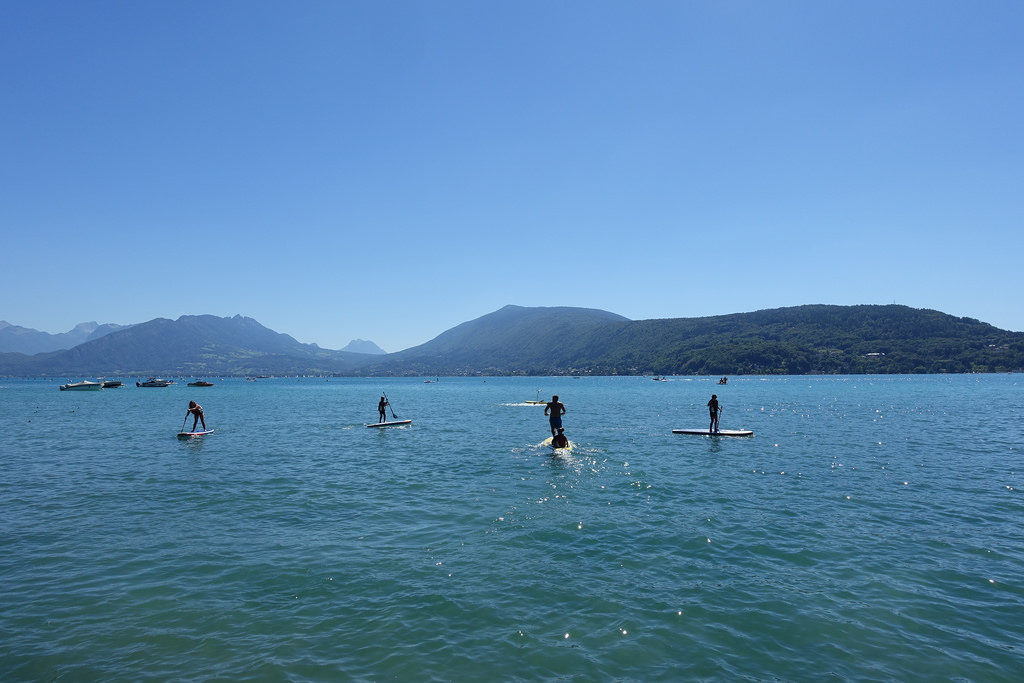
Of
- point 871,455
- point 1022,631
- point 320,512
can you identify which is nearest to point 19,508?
point 320,512

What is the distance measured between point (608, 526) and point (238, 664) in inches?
445

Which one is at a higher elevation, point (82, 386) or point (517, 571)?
point (517, 571)

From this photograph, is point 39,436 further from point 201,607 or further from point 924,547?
point 924,547

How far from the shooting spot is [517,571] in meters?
13.2

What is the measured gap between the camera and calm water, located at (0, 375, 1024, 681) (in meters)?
9.28

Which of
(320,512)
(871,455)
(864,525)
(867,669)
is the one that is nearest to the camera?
(867,669)

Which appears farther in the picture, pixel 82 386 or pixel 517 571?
pixel 82 386

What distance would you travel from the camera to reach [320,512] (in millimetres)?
19234

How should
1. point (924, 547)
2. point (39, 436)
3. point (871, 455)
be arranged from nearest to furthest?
point (924, 547), point (871, 455), point (39, 436)

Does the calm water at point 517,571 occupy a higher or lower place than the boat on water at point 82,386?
higher

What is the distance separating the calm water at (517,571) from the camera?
928 centimetres

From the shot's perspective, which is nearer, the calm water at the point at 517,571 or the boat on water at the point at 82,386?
the calm water at the point at 517,571

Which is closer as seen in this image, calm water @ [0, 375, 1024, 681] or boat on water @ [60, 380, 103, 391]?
calm water @ [0, 375, 1024, 681]

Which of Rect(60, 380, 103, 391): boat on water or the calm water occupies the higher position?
the calm water
